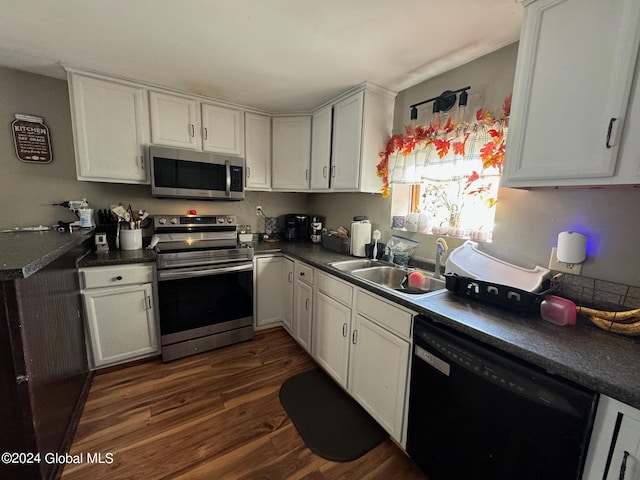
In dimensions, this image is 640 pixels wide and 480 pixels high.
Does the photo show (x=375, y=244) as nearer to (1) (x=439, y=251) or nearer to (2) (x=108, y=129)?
(1) (x=439, y=251)

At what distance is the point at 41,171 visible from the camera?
212cm

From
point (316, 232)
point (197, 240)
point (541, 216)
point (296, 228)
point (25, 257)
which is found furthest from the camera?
point (296, 228)

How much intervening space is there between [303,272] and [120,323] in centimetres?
146

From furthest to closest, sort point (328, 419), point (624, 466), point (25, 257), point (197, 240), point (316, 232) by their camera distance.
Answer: point (316, 232) → point (197, 240) → point (328, 419) → point (25, 257) → point (624, 466)

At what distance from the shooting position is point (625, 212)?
3.66 ft

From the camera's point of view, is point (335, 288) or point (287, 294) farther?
point (287, 294)

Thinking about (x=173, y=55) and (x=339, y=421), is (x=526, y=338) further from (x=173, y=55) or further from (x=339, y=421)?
(x=173, y=55)

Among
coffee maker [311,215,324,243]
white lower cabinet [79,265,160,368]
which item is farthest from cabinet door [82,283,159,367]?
coffee maker [311,215,324,243]

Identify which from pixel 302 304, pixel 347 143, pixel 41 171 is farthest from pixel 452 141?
pixel 41 171

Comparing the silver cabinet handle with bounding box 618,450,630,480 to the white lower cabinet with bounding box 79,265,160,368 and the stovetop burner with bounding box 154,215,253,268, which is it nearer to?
the stovetop burner with bounding box 154,215,253,268

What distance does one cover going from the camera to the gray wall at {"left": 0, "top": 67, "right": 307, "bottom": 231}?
6.55 ft

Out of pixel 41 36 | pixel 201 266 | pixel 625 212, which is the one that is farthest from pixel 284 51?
pixel 625 212

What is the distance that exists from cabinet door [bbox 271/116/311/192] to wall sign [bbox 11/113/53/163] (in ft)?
6.10

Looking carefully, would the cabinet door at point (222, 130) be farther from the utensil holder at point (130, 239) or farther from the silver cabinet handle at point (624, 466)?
the silver cabinet handle at point (624, 466)
